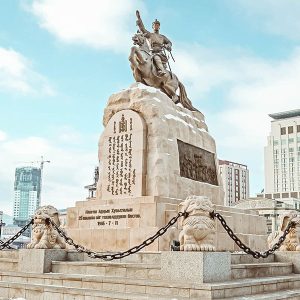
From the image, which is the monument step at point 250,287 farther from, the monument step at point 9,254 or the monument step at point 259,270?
the monument step at point 9,254

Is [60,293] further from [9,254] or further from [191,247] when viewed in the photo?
[9,254]

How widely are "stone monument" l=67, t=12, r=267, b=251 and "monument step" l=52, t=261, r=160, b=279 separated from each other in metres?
2.52

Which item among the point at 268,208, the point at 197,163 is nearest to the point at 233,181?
the point at 268,208

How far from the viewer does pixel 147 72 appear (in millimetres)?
14422

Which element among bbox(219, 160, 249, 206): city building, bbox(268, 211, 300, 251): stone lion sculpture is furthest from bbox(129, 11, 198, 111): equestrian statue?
bbox(219, 160, 249, 206): city building

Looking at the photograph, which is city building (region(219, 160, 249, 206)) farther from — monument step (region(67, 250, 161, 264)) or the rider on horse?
monument step (region(67, 250, 161, 264))

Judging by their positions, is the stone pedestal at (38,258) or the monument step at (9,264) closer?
the stone pedestal at (38,258)

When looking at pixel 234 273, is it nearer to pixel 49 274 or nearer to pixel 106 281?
pixel 106 281

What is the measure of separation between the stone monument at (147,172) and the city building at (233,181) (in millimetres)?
91591

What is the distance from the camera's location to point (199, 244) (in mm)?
7258

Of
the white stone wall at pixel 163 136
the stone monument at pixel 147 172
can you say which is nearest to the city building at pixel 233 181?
the stone monument at pixel 147 172

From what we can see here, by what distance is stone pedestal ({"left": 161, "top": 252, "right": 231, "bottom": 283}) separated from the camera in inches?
268

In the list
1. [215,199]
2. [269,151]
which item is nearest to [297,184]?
[269,151]

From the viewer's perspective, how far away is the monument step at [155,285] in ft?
21.3
